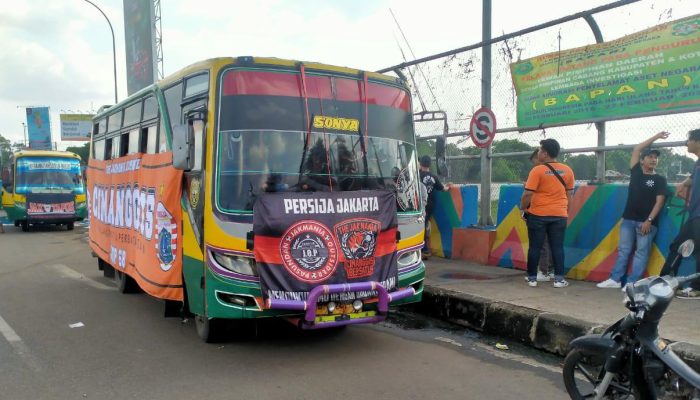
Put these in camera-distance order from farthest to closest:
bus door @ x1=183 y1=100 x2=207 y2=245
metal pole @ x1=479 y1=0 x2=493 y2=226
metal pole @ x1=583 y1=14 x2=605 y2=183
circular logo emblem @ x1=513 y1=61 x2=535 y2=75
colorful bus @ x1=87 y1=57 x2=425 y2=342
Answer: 1. metal pole @ x1=479 y1=0 x2=493 y2=226
2. circular logo emblem @ x1=513 y1=61 x2=535 y2=75
3. metal pole @ x1=583 y1=14 x2=605 y2=183
4. bus door @ x1=183 y1=100 x2=207 y2=245
5. colorful bus @ x1=87 y1=57 x2=425 y2=342

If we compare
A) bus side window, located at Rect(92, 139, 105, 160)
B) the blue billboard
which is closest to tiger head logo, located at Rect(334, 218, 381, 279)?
bus side window, located at Rect(92, 139, 105, 160)

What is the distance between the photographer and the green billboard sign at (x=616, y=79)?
6.09m

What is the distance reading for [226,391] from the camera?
4285 mm

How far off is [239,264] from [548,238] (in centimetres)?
402

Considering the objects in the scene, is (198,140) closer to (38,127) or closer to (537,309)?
(537,309)

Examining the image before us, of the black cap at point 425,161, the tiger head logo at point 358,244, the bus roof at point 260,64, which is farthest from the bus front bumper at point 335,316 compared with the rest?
the black cap at point 425,161

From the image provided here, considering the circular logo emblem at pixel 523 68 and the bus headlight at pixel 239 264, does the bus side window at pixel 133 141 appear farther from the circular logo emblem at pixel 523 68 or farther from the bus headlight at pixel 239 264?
the circular logo emblem at pixel 523 68

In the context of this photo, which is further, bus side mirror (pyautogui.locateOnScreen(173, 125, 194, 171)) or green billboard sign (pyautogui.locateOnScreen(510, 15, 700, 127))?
green billboard sign (pyautogui.locateOnScreen(510, 15, 700, 127))

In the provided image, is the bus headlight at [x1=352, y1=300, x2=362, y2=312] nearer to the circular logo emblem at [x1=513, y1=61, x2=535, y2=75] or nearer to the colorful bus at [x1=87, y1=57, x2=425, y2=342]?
the colorful bus at [x1=87, y1=57, x2=425, y2=342]

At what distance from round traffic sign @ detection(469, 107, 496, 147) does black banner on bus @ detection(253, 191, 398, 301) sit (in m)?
3.64

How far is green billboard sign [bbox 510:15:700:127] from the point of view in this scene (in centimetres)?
609

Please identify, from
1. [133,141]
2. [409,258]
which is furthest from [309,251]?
[133,141]

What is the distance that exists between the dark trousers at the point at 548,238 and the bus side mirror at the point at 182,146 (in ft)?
13.8

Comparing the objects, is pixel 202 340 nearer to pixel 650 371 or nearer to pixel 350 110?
pixel 350 110
